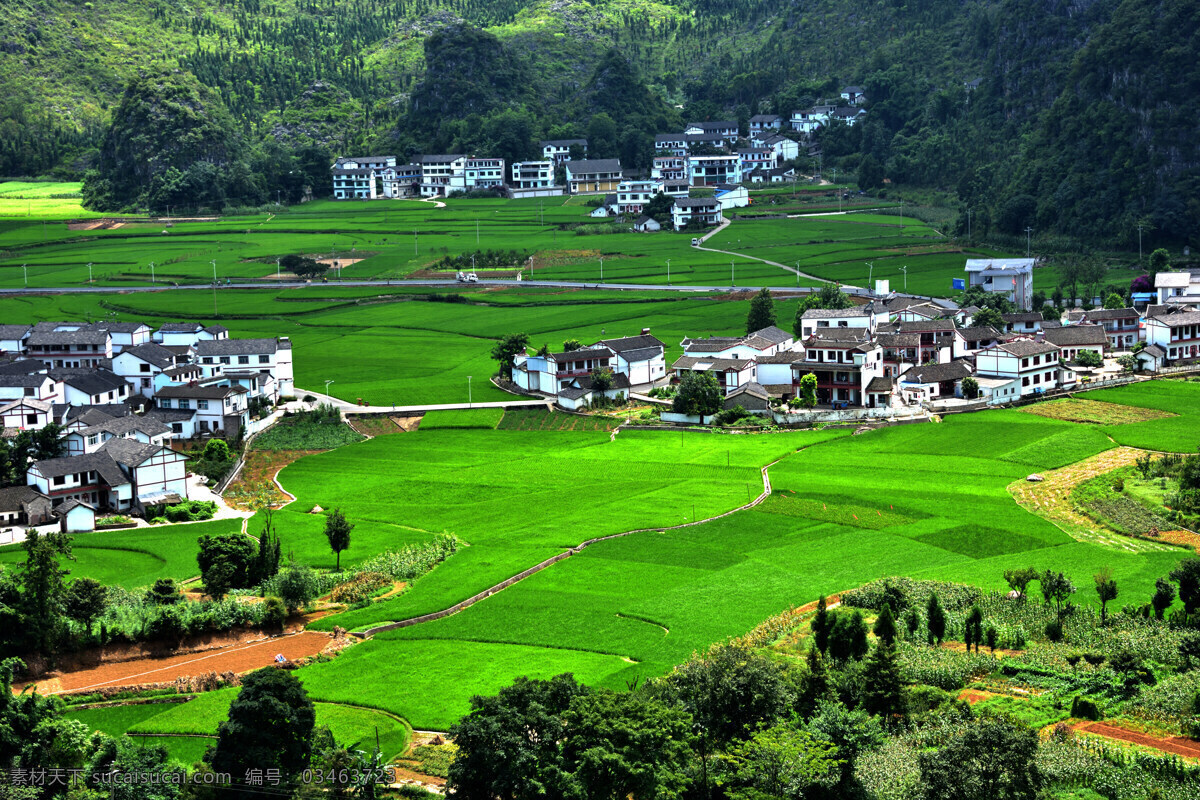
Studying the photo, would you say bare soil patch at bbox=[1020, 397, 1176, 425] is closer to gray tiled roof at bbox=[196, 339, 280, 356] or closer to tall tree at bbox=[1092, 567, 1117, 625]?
tall tree at bbox=[1092, 567, 1117, 625]

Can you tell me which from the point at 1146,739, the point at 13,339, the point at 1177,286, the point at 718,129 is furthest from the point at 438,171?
the point at 1146,739

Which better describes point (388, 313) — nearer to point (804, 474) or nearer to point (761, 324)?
point (761, 324)

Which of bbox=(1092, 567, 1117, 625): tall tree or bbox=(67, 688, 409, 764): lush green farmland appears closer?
bbox=(67, 688, 409, 764): lush green farmland

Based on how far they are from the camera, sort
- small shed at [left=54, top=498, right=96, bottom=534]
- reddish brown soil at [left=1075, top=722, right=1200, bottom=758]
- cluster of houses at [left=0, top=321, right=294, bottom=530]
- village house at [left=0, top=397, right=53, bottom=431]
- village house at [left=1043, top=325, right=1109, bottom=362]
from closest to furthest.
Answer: reddish brown soil at [left=1075, top=722, right=1200, bottom=758] < small shed at [left=54, top=498, right=96, bottom=534] < cluster of houses at [left=0, top=321, right=294, bottom=530] < village house at [left=0, top=397, right=53, bottom=431] < village house at [left=1043, top=325, right=1109, bottom=362]

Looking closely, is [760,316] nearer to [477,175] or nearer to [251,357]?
[251,357]

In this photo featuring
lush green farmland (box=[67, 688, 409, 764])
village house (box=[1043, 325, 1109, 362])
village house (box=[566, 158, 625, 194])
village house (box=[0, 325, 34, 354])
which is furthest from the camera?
village house (box=[566, 158, 625, 194])

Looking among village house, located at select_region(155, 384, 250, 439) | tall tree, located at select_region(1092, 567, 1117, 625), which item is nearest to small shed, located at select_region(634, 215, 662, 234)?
village house, located at select_region(155, 384, 250, 439)
